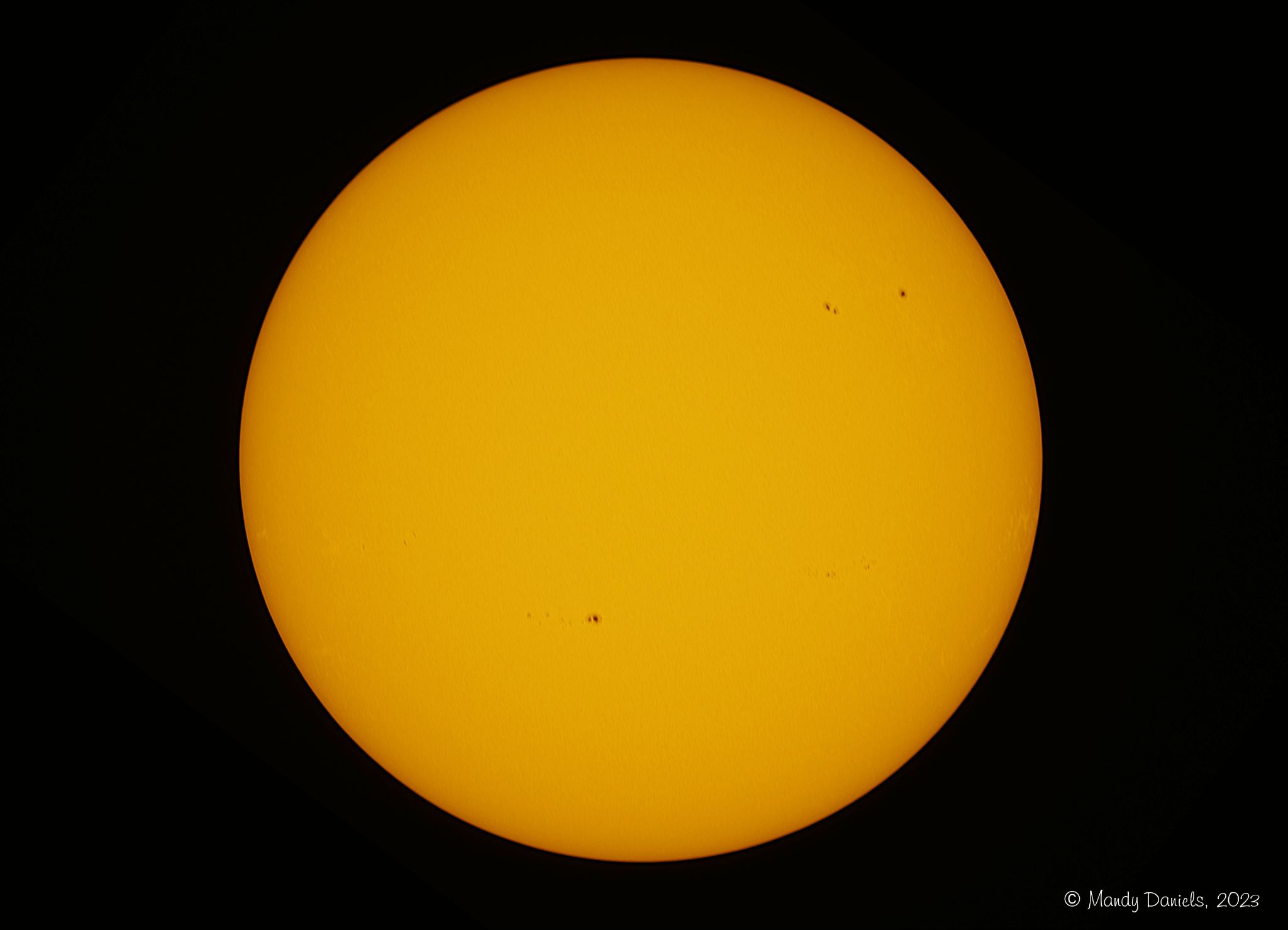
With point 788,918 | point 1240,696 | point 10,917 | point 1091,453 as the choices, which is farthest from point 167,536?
point 1240,696

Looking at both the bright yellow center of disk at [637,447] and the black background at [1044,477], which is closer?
the bright yellow center of disk at [637,447]

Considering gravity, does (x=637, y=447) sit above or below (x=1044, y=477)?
below

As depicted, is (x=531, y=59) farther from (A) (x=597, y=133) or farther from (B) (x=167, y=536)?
(B) (x=167, y=536)

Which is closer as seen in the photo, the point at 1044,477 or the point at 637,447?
the point at 637,447

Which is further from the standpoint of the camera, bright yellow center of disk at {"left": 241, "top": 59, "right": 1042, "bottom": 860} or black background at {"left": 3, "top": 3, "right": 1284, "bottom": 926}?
black background at {"left": 3, "top": 3, "right": 1284, "bottom": 926}
